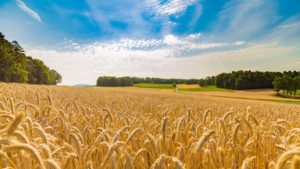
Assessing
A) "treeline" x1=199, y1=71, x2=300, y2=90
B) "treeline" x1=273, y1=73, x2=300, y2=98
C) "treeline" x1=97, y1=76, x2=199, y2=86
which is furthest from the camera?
"treeline" x1=97, y1=76, x2=199, y2=86

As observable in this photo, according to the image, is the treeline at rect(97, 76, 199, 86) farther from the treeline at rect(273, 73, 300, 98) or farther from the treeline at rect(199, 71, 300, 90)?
the treeline at rect(273, 73, 300, 98)

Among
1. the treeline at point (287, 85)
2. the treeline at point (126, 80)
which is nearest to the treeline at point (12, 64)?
the treeline at point (126, 80)

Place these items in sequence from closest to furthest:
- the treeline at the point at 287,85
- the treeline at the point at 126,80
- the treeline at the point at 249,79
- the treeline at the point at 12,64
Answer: the treeline at the point at 12,64, the treeline at the point at 287,85, the treeline at the point at 249,79, the treeline at the point at 126,80

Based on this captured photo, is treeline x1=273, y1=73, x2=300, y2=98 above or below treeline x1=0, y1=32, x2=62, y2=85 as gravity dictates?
below

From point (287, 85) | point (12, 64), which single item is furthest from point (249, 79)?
point (12, 64)

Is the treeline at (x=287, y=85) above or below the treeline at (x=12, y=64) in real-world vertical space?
below

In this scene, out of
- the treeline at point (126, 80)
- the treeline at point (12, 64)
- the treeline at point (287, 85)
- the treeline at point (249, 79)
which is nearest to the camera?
the treeline at point (12, 64)

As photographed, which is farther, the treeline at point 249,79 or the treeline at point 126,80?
the treeline at point 126,80

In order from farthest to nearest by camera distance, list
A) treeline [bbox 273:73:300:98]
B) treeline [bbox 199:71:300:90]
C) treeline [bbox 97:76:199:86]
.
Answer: treeline [bbox 97:76:199:86] → treeline [bbox 199:71:300:90] → treeline [bbox 273:73:300:98]

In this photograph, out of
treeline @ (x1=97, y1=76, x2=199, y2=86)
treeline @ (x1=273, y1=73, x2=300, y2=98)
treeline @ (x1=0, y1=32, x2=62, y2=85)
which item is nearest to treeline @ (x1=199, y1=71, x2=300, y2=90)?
treeline @ (x1=273, y1=73, x2=300, y2=98)

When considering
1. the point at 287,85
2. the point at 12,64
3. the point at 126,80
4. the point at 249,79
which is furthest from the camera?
the point at 126,80

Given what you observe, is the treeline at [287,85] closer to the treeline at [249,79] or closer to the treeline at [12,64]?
the treeline at [249,79]

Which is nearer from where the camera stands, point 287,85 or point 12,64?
point 12,64

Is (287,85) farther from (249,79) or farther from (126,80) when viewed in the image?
(126,80)
